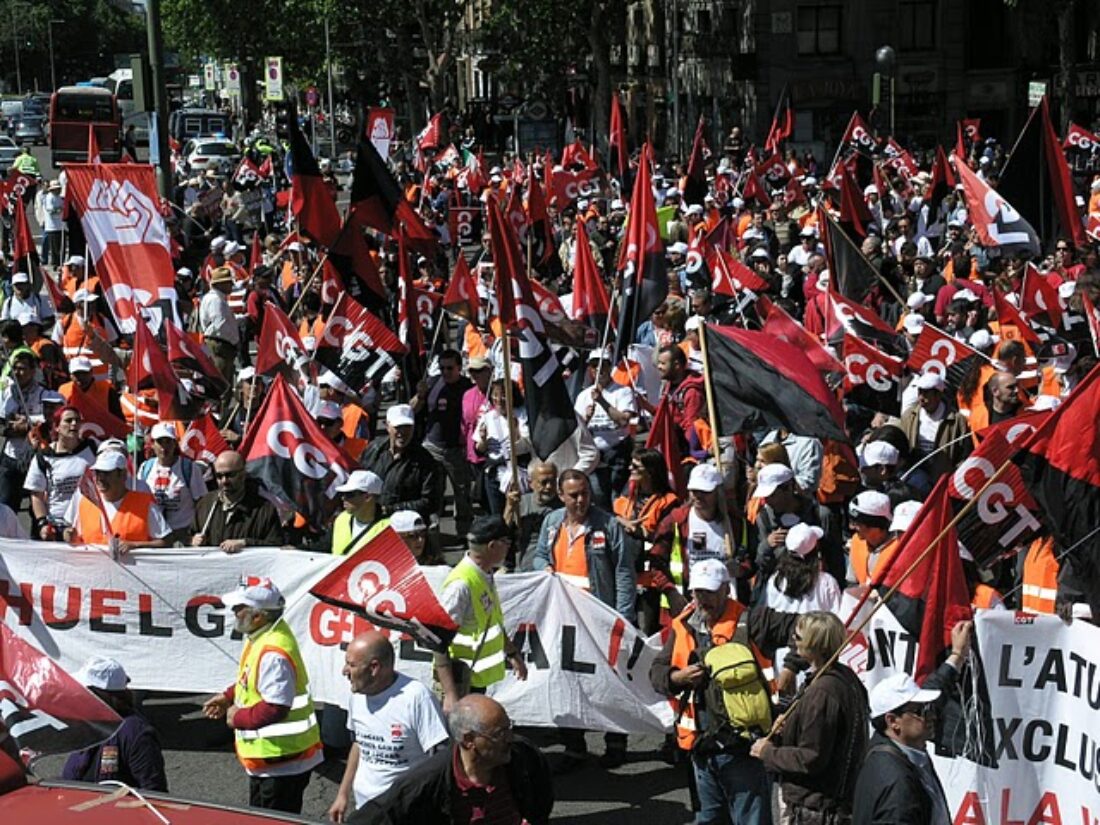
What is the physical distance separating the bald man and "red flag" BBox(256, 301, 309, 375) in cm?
737

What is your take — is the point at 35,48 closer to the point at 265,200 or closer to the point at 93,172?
the point at 265,200

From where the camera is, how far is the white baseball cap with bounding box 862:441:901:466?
1028 cm

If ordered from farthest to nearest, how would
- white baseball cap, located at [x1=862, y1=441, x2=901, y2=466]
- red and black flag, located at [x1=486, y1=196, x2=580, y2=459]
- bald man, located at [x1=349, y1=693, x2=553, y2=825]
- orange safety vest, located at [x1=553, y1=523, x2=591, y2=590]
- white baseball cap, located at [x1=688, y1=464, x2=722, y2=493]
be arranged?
1. red and black flag, located at [x1=486, y1=196, x2=580, y2=459]
2. white baseball cap, located at [x1=862, y1=441, x2=901, y2=466]
3. white baseball cap, located at [x1=688, y1=464, x2=722, y2=493]
4. orange safety vest, located at [x1=553, y1=523, x2=591, y2=590]
5. bald man, located at [x1=349, y1=693, x2=553, y2=825]

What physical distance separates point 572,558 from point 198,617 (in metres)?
1.92

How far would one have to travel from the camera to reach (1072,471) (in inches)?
294

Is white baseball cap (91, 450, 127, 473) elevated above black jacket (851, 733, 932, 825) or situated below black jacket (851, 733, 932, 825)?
above

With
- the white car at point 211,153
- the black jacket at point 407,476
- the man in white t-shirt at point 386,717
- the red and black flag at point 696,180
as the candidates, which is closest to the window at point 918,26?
the white car at point 211,153

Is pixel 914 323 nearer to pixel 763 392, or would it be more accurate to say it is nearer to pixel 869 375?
pixel 869 375

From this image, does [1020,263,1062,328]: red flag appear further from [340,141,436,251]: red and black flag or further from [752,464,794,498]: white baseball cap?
[752,464,794,498]: white baseball cap

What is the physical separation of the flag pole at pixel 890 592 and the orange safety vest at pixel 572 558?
2086 mm

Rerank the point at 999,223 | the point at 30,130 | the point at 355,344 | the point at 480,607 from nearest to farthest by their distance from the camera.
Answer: the point at 480,607, the point at 355,344, the point at 999,223, the point at 30,130

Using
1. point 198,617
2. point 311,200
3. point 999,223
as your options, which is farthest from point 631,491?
point 999,223

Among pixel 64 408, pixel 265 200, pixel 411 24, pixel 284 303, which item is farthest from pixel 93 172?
pixel 411 24

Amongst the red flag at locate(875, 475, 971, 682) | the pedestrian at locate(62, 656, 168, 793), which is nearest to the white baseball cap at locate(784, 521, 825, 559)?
the red flag at locate(875, 475, 971, 682)
